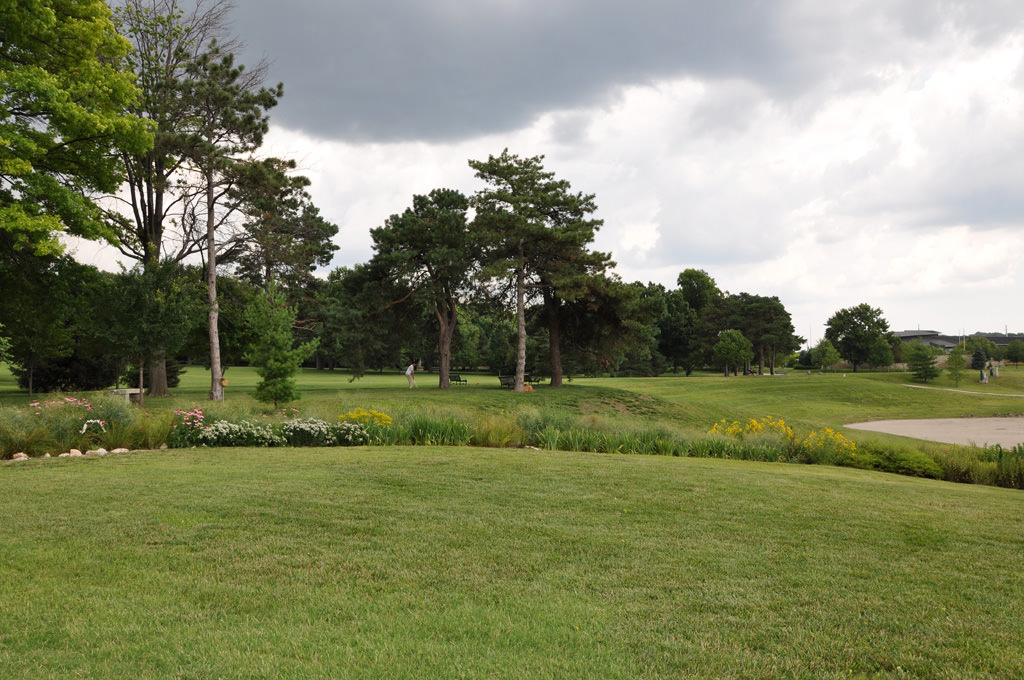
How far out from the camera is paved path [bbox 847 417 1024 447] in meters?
23.2

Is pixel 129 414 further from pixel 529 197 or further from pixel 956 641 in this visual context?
pixel 529 197

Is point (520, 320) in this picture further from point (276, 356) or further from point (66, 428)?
point (66, 428)

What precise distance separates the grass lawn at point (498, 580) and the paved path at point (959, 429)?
20.6 meters

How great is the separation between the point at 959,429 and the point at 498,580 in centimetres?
3177

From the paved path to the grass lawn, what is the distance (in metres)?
20.6

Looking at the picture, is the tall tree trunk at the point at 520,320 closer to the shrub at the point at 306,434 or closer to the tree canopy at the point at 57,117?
the tree canopy at the point at 57,117

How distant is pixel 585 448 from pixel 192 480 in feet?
23.2

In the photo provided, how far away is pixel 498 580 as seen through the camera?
408 centimetres

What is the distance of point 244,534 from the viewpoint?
5.04 metres

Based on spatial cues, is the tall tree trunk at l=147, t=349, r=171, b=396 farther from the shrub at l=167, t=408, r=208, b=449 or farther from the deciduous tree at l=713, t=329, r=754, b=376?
the deciduous tree at l=713, t=329, r=754, b=376

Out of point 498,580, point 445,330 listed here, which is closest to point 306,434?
point 498,580

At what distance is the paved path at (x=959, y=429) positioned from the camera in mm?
23234

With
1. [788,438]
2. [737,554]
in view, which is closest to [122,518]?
[737,554]

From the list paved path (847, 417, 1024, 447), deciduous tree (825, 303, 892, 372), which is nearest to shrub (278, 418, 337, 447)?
paved path (847, 417, 1024, 447)
